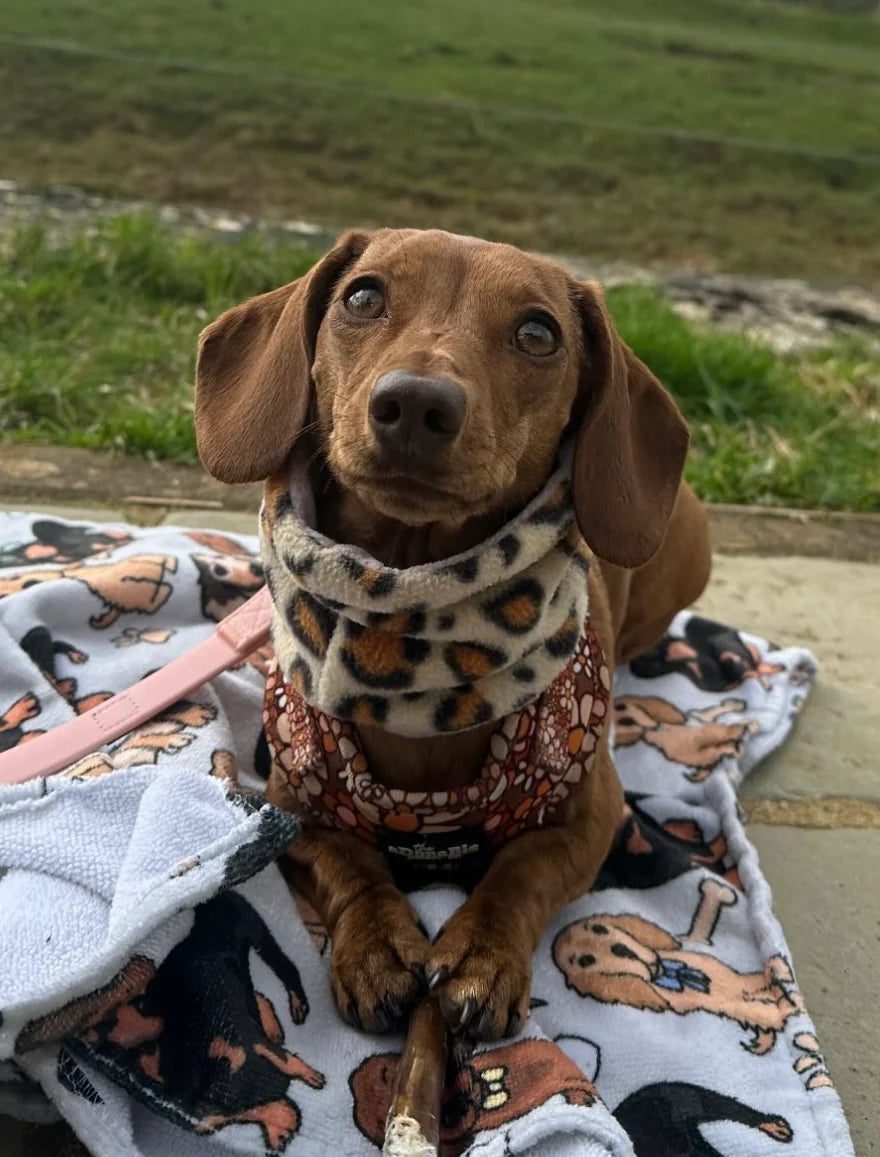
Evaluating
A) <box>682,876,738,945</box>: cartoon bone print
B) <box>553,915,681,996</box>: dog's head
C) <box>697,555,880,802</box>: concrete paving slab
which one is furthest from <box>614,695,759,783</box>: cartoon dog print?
<box>553,915,681,996</box>: dog's head

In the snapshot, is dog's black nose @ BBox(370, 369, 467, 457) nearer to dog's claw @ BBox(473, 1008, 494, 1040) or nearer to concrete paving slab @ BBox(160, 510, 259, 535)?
dog's claw @ BBox(473, 1008, 494, 1040)

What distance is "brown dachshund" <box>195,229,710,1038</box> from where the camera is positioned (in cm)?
164

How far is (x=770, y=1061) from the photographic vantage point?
1.73 meters

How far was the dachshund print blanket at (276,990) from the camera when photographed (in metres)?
1.46

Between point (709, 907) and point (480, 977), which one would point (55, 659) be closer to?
point (480, 977)

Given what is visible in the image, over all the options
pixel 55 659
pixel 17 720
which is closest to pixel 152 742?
pixel 17 720

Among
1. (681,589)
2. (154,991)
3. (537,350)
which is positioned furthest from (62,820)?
(681,589)

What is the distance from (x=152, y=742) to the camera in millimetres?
2131

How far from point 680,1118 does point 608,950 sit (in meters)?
0.33

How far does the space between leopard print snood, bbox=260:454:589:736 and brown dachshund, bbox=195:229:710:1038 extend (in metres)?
0.08

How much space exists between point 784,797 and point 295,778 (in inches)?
44.5

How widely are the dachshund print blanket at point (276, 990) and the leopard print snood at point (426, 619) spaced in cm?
25

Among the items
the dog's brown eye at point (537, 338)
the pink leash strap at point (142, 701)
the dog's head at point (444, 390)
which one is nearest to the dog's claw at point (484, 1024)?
the dog's head at point (444, 390)

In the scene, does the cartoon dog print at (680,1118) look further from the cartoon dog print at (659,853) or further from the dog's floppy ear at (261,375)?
the dog's floppy ear at (261,375)
